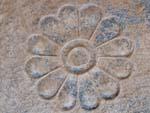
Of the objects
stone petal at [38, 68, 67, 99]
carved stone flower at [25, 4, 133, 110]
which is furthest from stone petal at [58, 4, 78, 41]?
stone petal at [38, 68, 67, 99]

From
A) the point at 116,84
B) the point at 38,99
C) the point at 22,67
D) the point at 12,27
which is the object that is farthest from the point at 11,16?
the point at 116,84

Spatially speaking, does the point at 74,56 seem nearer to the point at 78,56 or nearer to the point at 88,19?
the point at 78,56

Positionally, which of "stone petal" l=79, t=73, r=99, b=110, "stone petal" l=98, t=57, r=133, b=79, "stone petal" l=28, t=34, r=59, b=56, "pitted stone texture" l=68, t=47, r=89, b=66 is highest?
"stone petal" l=28, t=34, r=59, b=56

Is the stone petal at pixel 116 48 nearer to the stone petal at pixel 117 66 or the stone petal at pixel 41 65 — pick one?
the stone petal at pixel 117 66

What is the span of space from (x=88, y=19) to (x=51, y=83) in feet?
0.72

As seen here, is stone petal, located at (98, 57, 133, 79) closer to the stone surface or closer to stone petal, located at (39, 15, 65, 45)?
the stone surface

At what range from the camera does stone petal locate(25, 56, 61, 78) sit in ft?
4.94

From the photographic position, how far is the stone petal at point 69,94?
1479 millimetres

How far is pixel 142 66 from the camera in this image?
1.46m

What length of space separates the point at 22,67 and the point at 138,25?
0.37 metres

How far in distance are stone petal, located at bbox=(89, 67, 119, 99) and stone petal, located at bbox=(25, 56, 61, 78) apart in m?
0.11

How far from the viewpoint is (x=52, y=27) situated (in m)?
1.52

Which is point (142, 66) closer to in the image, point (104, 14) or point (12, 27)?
point (104, 14)

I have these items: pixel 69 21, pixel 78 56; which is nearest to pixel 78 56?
pixel 78 56
